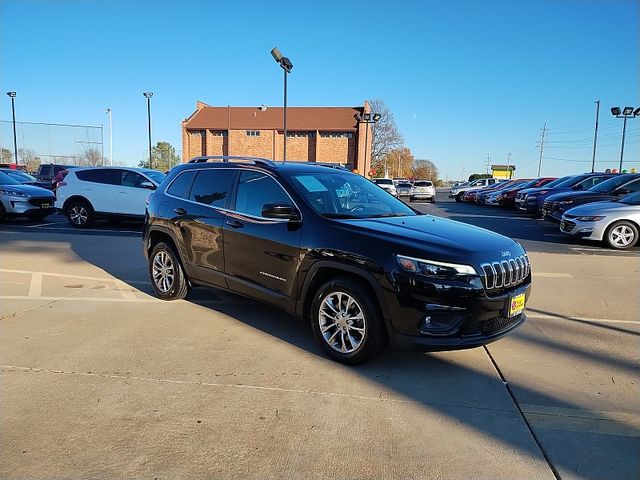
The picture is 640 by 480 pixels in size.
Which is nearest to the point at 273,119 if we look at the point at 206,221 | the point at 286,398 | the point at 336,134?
the point at 336,134

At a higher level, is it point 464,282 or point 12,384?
point 464,282

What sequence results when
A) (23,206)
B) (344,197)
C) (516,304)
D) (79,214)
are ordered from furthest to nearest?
(23,206) < (79,214) < (344,197) < (516,304)

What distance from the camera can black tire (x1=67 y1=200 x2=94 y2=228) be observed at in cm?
1318

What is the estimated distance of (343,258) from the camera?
3.94 meters

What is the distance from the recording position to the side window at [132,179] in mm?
12953

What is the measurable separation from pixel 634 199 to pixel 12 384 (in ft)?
41.2

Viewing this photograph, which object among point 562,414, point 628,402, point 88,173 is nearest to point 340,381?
point 562,414

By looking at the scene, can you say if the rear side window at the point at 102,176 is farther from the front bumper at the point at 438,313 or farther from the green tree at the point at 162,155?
the green tree at the point at 162,155

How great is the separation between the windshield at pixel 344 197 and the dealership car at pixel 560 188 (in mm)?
14338

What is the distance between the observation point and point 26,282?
22.9 feet

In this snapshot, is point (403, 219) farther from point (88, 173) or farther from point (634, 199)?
point (88, 173)

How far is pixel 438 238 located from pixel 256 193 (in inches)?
78.2

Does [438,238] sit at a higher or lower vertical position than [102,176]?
lower

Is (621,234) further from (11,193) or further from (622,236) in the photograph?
(11,193)
